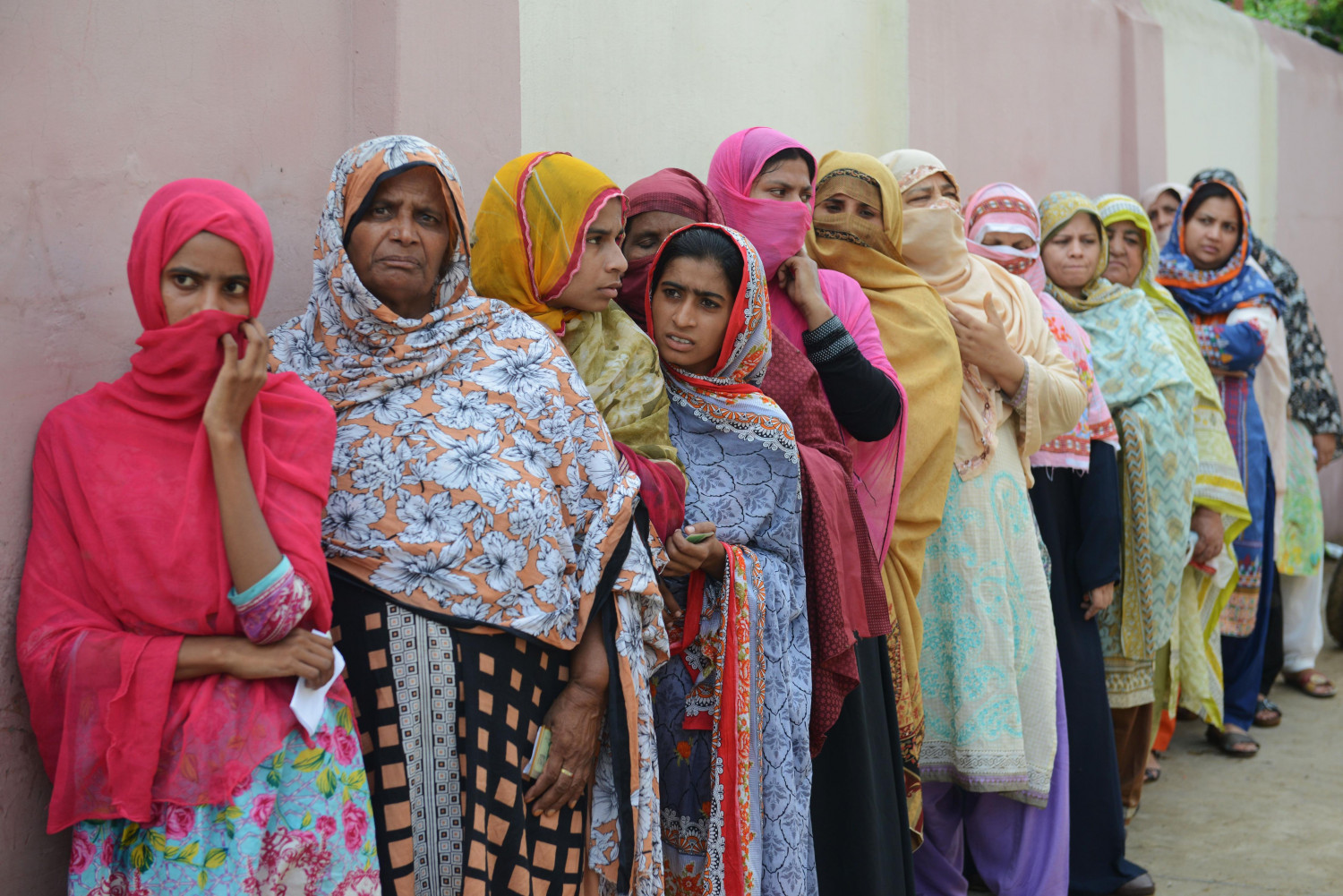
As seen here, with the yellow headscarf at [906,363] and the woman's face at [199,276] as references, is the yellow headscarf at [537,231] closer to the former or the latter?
the woman's face at [199,276]

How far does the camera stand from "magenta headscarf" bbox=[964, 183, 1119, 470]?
3826 mm

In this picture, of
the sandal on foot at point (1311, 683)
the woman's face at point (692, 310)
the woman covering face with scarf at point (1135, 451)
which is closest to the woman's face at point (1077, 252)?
the woman covering face with scarf at point (1135, 451)

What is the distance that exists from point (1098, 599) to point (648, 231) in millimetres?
1964

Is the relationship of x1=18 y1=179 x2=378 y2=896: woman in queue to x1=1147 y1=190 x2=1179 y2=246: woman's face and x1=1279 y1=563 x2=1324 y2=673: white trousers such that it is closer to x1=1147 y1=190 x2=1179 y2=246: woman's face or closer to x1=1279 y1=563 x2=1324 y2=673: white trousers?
x1=1147 y1=190 x2=1179 y2=246: woman's face

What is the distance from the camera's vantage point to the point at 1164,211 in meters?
6.33

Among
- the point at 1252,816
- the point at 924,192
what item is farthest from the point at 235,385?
the point at 1252,816

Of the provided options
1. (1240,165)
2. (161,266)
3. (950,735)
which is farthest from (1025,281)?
(1240,165)

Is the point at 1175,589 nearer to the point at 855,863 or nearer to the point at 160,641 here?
the point at 855,863

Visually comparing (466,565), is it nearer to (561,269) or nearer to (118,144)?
(561,269)

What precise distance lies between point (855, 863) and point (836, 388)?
45.4 inches

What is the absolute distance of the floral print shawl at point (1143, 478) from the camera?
13.5ft

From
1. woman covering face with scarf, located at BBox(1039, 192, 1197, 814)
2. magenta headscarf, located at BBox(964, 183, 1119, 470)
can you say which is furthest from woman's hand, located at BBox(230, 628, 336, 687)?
woman covering face with scarf, located at BBox(1039, 192, 1197, 814)

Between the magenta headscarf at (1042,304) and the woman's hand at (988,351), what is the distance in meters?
0.35

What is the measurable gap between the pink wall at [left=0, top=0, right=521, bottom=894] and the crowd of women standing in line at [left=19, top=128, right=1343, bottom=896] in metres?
0.20
